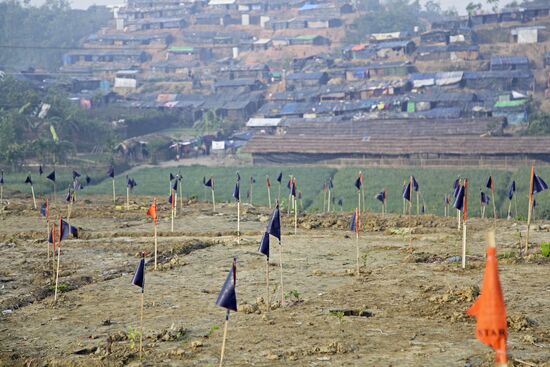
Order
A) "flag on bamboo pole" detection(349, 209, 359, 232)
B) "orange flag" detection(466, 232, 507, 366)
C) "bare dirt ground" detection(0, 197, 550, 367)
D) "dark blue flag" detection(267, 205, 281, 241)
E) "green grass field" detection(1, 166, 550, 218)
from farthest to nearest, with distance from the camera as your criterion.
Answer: "green grass field" detection(1, 166, 550, 218), "flag on bamboo pole" detection(349, 209, 359, 232), "dark blue flag" detection(267, 205, 281, 241), "bare dirt ground" detection(0, 197, 550, 367), "orange flag" detection(466, 232, 507, 366)

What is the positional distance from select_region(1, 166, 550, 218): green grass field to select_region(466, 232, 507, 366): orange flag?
2399cm

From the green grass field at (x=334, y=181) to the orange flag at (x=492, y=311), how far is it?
944 inches

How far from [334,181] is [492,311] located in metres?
32.6

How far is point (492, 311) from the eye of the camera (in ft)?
21.0

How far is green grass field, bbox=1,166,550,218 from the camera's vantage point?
3309 cm

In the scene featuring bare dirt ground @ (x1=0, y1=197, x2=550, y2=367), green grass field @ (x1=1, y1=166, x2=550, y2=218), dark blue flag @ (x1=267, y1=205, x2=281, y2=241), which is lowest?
green grass field @ (x1=1, y1=166, x2=550, y2=218)

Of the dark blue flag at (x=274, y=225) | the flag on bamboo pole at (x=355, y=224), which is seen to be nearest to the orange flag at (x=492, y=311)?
the dark blue flag at (x=274, y=225)

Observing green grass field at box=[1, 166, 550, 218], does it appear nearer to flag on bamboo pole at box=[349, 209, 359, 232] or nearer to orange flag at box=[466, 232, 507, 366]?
flag on bamboo pole at box=[349, 209, 359, 232]

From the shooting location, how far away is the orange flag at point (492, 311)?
247 inches

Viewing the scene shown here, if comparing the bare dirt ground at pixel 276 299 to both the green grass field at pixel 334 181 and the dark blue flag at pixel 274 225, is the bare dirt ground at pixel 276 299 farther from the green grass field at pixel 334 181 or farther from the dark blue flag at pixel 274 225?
the green grass field at pixel 334 181

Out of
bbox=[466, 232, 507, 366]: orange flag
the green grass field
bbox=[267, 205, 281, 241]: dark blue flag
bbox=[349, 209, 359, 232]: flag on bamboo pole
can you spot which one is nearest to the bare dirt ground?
bbox=[349, 209, 359, 232]: flag on bamboo pole

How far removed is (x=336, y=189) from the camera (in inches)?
1455

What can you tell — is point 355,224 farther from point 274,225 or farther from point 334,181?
point 334,181

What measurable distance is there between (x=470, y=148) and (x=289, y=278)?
26.2 m
